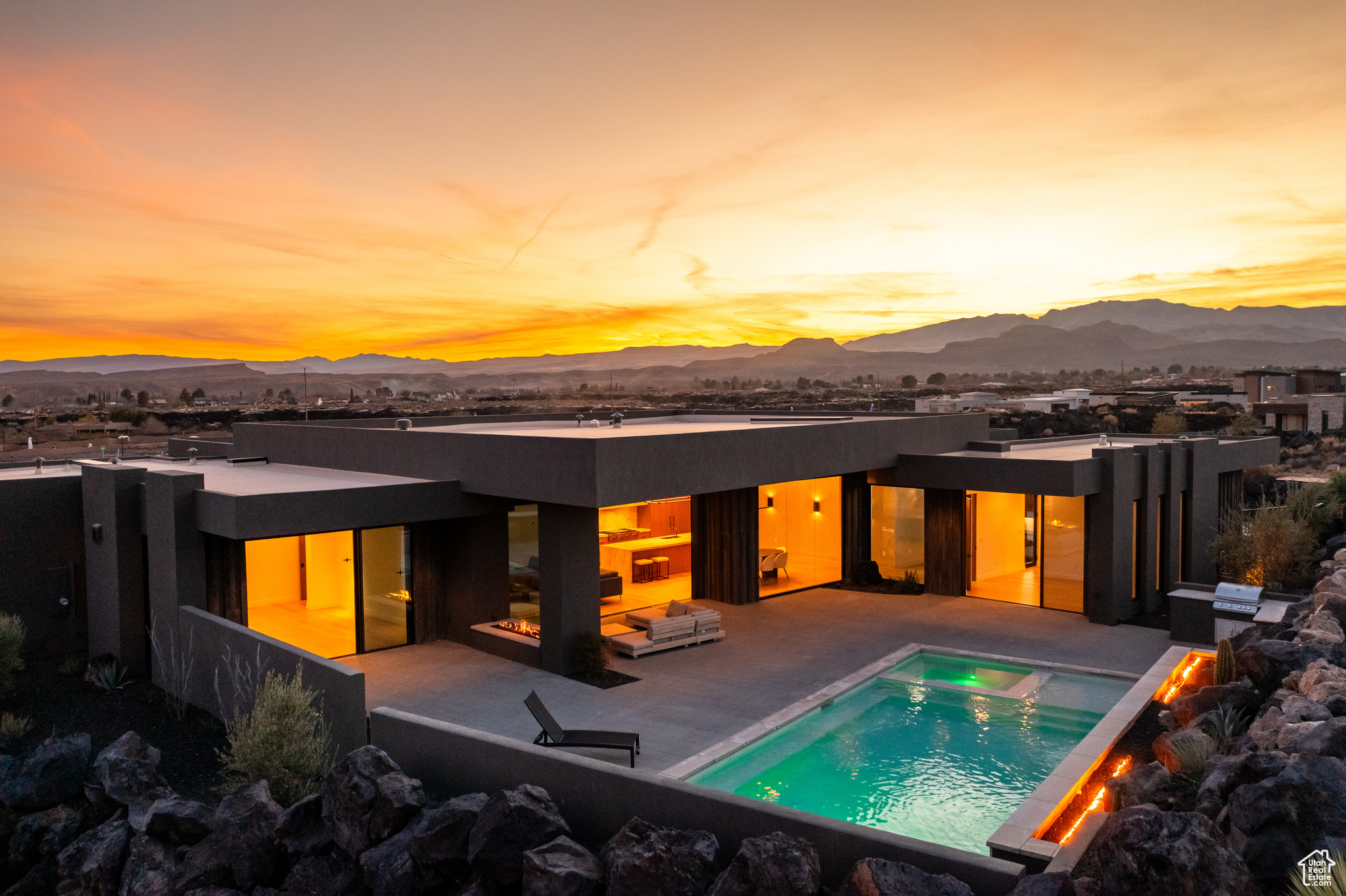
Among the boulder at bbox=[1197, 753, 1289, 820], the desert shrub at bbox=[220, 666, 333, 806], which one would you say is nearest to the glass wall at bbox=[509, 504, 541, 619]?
the desert shrub at bbox=[220, 666, 333, 806]

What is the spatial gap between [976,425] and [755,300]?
28.6 meters

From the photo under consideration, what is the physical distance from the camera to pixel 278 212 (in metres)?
24.1

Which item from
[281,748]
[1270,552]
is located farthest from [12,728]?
[1270,552]

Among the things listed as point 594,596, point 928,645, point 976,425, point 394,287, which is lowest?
point 928,645

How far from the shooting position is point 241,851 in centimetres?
728

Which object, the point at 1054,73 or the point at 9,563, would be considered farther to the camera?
the point at 1054,73

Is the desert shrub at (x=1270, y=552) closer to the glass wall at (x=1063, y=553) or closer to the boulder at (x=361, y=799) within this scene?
the glass wall at (x=1063, y=553)

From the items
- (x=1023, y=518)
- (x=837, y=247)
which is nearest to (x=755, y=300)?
(x=837, y=247)

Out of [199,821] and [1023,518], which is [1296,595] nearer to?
[1023,518]

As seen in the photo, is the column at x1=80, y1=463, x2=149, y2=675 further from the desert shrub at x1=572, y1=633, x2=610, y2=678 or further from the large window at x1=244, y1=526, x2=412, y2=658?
the desert shrub at x1=572, y1=633, x2=610, y2=678

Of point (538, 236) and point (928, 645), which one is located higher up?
point (538, 236)

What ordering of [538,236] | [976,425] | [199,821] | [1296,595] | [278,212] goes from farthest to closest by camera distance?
[538,236], [278,212], [976,425], [1296,595], [199,821]

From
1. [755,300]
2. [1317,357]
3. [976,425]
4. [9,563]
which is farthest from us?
[1317,357]

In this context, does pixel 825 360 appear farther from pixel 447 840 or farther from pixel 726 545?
pixel 447 840
